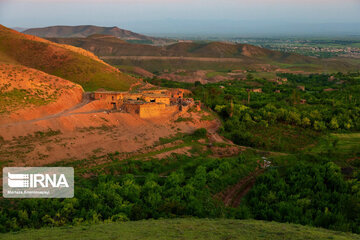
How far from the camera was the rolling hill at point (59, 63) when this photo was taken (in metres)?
49.2

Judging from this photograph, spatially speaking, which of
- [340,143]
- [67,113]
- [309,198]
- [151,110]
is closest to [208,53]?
[151,110]

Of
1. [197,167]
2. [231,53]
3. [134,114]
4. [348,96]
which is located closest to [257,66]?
[231,53]

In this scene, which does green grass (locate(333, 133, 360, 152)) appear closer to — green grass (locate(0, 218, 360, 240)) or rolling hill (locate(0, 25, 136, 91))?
green grass (locate(0, 218, 360, 240))

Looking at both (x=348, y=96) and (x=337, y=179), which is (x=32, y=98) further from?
(x=348, y=96)

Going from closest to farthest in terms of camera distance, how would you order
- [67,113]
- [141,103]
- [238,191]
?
1. [238,191]
2. [67,113]
3. [141,103]

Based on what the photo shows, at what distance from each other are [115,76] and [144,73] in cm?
3273

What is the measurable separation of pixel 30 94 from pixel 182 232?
25.9 metres

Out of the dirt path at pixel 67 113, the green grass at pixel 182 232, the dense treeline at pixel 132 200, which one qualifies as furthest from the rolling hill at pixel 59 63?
the green grass at pixel 182 232

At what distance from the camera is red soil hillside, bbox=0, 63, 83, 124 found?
3020 cm

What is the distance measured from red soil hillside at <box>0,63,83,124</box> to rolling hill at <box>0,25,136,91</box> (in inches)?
345

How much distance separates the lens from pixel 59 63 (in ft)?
172

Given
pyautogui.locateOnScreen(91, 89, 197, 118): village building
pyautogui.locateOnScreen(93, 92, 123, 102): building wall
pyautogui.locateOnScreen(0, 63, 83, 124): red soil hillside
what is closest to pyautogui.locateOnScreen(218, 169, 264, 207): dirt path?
pyautogui.locateOnScreen(91, 89, 197, 118): village building

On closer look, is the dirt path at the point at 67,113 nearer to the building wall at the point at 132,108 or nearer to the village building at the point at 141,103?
the village building at the point at 141,103

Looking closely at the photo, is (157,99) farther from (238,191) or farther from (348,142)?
(348,142)
